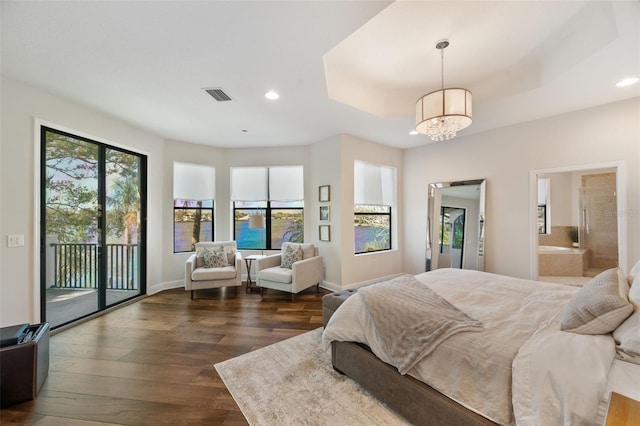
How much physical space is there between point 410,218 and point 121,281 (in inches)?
213

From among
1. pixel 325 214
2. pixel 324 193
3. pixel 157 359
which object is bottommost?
pixel 157 359

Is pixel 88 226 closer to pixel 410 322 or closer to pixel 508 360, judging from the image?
pixel 410 322

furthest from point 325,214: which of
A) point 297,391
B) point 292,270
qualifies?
point 297,391

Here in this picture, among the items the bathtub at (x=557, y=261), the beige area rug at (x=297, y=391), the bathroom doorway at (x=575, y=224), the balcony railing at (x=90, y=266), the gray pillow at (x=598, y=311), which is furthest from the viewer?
the bathtub at (x=557, y=261)

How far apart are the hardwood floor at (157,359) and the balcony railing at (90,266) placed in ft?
1.64

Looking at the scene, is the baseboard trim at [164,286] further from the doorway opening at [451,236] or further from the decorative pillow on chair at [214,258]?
the doorway opening at [451,236]

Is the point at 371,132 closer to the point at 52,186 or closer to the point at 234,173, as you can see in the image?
the point at 234,173

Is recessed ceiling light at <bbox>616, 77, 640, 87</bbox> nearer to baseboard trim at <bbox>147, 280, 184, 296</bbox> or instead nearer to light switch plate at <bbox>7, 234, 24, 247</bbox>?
light switch plate at <bbox>7, 234, 24, 247</bbox>

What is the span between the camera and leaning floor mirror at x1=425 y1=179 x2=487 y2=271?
14.3 ft

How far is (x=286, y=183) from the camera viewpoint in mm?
5324

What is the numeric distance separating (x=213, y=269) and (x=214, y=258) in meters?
0.28

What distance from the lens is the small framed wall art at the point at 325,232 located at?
15.5 ft

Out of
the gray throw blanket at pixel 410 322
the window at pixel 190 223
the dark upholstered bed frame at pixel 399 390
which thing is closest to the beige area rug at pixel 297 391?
the dark upholstered bed frame at pixel 399 390

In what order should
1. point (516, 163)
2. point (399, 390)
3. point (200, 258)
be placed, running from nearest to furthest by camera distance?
point (399, 390) → point (516, 163) → point (200, 258)
